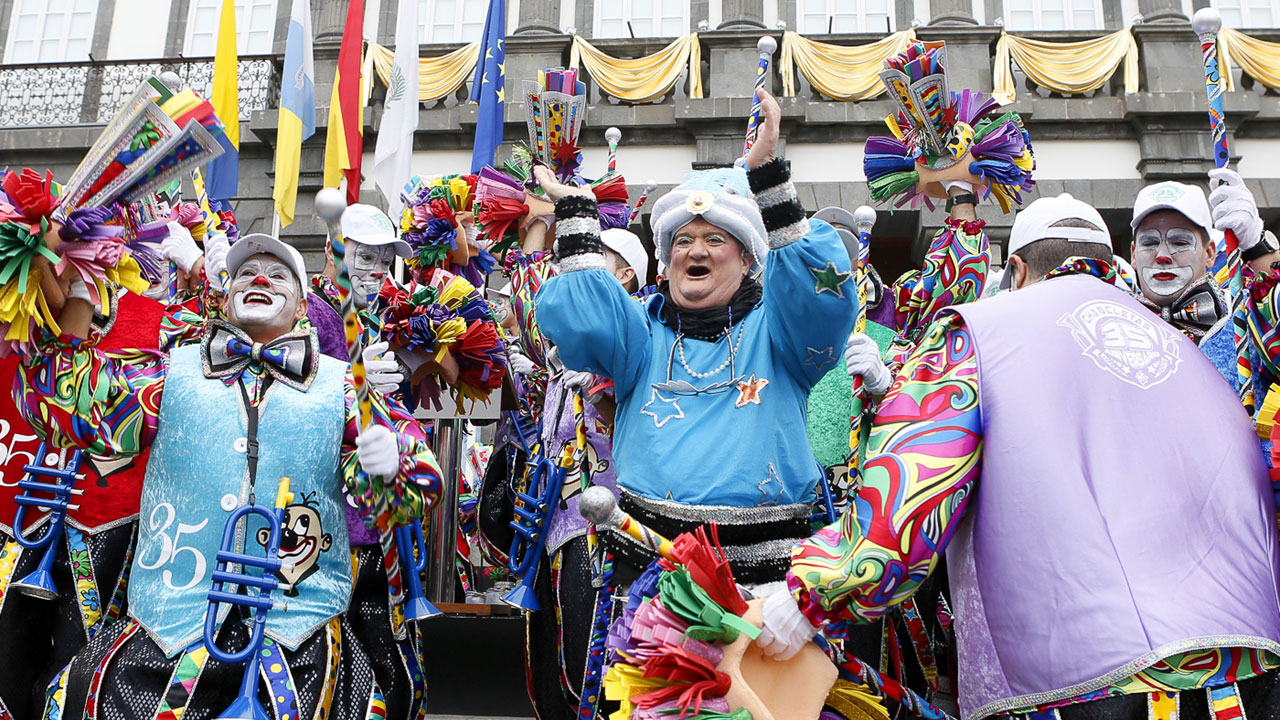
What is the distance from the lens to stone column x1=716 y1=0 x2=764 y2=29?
12742mm

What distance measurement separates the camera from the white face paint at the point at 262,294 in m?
3.65

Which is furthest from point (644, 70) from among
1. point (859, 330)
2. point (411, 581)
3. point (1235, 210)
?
point (1235, 210)

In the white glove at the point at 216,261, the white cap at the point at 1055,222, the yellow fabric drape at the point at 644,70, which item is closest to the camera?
the white cap at the point at 1055,222

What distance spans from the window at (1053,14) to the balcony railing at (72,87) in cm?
947

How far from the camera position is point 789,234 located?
301 cm

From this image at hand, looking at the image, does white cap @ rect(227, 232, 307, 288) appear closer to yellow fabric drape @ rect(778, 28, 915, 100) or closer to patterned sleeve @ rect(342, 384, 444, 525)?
patterned sleeve @ rect(342, 384, 444, 525)

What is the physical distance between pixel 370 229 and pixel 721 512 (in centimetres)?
263

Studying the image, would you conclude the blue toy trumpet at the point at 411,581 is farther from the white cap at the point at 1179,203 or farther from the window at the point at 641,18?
the window at the point at 641,18

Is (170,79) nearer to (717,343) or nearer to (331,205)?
(331,205)

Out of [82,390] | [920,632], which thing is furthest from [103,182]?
[920,632]

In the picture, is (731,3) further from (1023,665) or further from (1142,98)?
(1023,665)

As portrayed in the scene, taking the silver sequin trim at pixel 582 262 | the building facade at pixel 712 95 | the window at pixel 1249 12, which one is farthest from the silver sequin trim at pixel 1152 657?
the window at pixel 1249 12

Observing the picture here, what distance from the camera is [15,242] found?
10.3ft

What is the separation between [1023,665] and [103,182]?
106 inches
